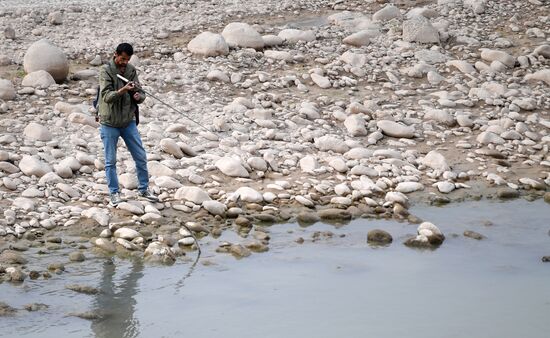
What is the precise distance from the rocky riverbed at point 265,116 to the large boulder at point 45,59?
0.02 metres

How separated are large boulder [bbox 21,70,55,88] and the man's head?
4.25m

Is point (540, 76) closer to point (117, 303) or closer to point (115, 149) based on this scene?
point (115, 149)

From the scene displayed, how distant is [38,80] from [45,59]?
1.14 feet

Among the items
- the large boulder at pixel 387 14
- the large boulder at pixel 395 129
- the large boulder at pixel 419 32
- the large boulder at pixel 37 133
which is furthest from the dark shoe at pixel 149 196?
the large boulder at pixel 387 14

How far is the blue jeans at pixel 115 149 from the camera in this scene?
919cm

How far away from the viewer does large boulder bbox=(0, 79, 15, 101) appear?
12.3m

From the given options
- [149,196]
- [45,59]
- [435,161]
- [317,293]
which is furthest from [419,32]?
[317,293]

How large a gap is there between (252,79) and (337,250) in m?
5.52

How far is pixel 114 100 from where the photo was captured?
8.95m

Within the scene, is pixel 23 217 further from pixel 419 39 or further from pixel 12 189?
pixel 419 39

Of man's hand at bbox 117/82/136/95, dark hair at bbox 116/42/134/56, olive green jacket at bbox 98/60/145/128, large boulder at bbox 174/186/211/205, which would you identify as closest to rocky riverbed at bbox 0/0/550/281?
large boulder at bbox 174/186/211/205

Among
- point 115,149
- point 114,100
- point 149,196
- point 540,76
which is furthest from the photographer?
point 540,76

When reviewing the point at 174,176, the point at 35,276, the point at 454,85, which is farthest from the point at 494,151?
the point at 35,276

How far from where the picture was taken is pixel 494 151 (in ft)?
39.1
